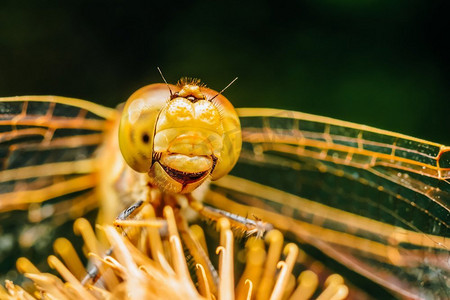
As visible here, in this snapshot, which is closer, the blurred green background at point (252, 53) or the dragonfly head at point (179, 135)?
the dragonfly head at point (179, 135)

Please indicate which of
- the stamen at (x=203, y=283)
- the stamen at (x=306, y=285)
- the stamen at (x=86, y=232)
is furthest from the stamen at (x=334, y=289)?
the stamen at (x=86, y=232)

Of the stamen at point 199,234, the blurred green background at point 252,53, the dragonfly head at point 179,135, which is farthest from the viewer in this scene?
the blurred green background at point 252,53

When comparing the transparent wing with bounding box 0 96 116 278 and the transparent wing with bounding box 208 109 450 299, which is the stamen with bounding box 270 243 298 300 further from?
the transparent wing with bounding box 0 96 116 278

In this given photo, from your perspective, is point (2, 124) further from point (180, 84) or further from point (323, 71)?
point (323, 71)

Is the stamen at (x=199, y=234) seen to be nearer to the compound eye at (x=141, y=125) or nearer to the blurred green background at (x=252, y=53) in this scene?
the compound eye at (x=141, y=125)

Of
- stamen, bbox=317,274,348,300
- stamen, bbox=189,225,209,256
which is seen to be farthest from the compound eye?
stamen, bbox=317,274,348,300

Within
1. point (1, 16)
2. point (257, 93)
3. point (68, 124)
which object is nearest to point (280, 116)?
point (257, 93)

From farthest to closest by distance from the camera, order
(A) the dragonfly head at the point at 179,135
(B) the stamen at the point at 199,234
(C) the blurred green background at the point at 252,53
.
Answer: (C) the blurred green background at the point at 252,53, (B) the stamen at the point at 199,234, (A) the dragonfly head at the point at 179,135
